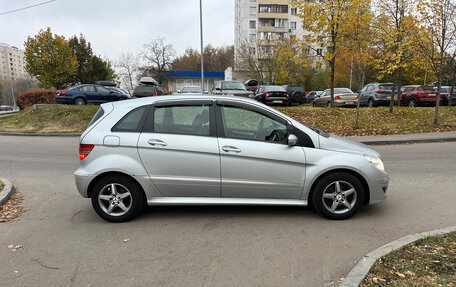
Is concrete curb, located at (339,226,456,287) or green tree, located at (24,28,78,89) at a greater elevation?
green tree, located at (24,28,78,89)

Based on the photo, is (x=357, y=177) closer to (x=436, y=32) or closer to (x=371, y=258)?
(x=371, y=258)

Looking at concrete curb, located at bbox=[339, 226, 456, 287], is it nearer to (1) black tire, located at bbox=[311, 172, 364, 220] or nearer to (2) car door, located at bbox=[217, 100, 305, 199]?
(1) black tire, located at bbox=[311, 172, 364, 220]

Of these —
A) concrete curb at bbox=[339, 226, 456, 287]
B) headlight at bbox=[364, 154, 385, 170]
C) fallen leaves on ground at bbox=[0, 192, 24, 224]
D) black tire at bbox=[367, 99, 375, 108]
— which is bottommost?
fallen leaves on ground at bbox=[0, 192, 24, 224]

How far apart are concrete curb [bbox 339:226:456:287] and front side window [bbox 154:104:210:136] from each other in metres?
2.41

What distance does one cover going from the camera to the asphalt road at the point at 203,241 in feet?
9.89

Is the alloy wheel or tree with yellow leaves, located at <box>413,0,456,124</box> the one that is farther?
tree with yellow leaves, located at <box>413,0,456,124</box>

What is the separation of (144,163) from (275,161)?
1.78 m

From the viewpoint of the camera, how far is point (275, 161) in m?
4.18

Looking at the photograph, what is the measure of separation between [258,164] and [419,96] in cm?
1913

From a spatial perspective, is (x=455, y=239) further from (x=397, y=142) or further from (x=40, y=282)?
(x=397, y=142)

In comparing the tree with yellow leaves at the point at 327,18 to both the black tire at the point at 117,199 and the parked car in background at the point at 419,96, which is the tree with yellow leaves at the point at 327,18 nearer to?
the parked car in background at the point at 419,96

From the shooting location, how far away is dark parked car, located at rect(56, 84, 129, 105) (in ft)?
65.5

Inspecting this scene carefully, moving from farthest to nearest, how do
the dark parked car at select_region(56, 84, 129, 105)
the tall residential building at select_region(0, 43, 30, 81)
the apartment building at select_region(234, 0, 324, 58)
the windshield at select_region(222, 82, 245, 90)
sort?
the tall residential building at select_region(0, 43, 30, 81) < the apartment building at select_region(234, 0, 324, 58) < the dark parked car at select_region(56, 84, 129, 105) < the windshield at select_region(222, 82, 245, 90)

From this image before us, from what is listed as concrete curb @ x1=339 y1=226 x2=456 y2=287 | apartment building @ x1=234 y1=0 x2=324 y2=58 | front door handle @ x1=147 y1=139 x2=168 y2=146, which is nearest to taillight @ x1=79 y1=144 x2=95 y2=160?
front door handle @ x1=147 y1=139 x2=168 y2=146
